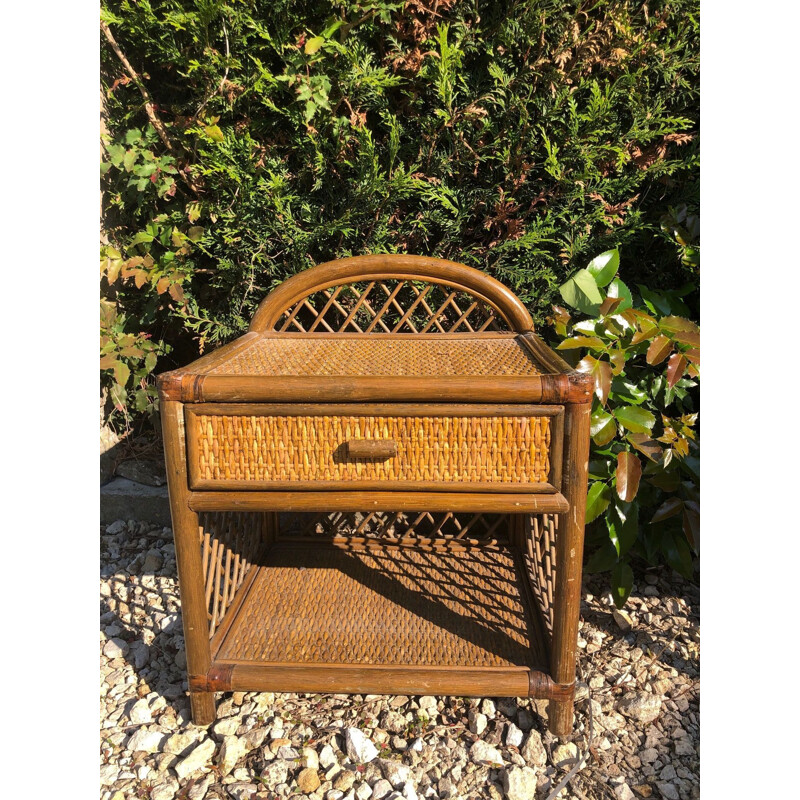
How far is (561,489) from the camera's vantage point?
1047 mm

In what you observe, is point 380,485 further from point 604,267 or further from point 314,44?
point 314,44

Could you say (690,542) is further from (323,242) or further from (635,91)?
(323,242)

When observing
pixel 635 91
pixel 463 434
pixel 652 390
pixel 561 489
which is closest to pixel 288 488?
pixel 463 434

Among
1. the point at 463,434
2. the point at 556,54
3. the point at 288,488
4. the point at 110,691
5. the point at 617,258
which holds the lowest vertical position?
the point at 110,691

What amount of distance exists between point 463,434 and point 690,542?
90 cm

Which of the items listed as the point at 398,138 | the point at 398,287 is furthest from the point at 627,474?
the point at 398,138

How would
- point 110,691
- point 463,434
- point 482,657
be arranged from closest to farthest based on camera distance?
point 463,434, point 482,657, point 110,691

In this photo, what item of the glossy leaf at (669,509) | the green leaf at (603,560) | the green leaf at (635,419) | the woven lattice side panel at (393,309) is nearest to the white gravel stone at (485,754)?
the green leaf at (603,560)

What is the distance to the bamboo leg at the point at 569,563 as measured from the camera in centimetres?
102

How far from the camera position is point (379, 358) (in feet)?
4.09

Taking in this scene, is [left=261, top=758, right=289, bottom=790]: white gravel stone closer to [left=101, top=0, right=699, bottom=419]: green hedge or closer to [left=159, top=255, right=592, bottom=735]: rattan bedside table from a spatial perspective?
[left=159, top=255, right=592, bottom=735]: rattan bedside table

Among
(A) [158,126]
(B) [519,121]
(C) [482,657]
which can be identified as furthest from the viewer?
(A) [158,126]

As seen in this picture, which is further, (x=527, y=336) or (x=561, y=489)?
(x=527, y=336)

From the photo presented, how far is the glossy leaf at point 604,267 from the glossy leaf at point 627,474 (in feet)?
1.75
